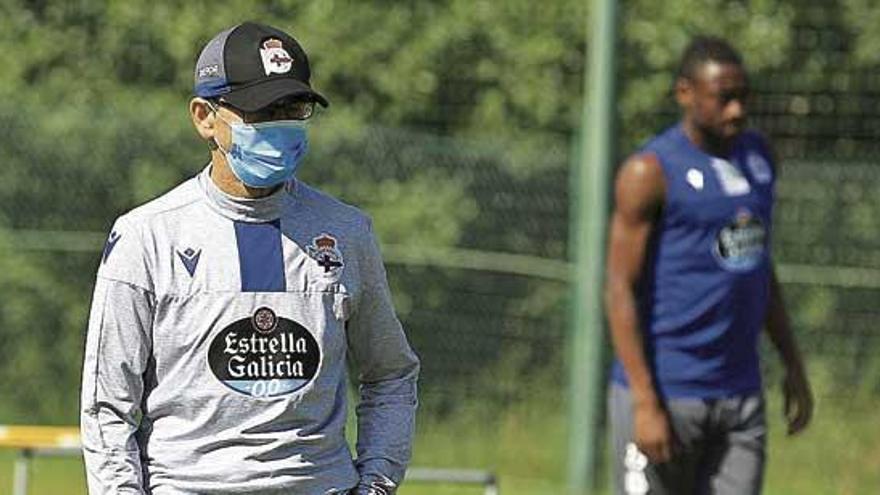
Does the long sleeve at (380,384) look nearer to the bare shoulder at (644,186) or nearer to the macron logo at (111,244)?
the macron logo at (111,244)

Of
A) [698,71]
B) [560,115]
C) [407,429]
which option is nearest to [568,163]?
[560,115]

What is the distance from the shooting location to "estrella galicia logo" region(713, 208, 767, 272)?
746 cm

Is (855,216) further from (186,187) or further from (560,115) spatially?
(186,187)

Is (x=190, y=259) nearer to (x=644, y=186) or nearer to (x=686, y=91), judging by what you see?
(x=644, y=186)

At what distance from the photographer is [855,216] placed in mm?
11914

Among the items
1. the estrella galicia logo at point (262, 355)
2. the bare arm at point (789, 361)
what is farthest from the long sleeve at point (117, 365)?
the bare arm at point (789, 361)

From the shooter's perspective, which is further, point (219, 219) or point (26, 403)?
point (26, 403)

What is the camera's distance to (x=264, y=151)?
4.72m

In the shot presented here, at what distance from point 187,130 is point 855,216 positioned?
3.49 m

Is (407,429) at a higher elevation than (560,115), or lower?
lower

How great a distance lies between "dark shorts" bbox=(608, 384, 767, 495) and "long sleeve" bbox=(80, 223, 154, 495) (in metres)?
3.09

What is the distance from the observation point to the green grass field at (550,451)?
38.8 ft

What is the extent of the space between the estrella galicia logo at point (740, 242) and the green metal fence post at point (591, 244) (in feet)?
14.0

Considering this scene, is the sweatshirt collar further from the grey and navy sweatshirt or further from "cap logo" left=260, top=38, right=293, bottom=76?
"cap logo" left=260, top=38, right=293, bottom=76
